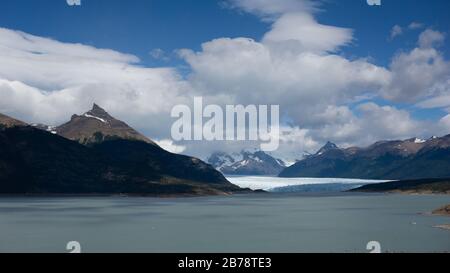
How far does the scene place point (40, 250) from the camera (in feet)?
296
